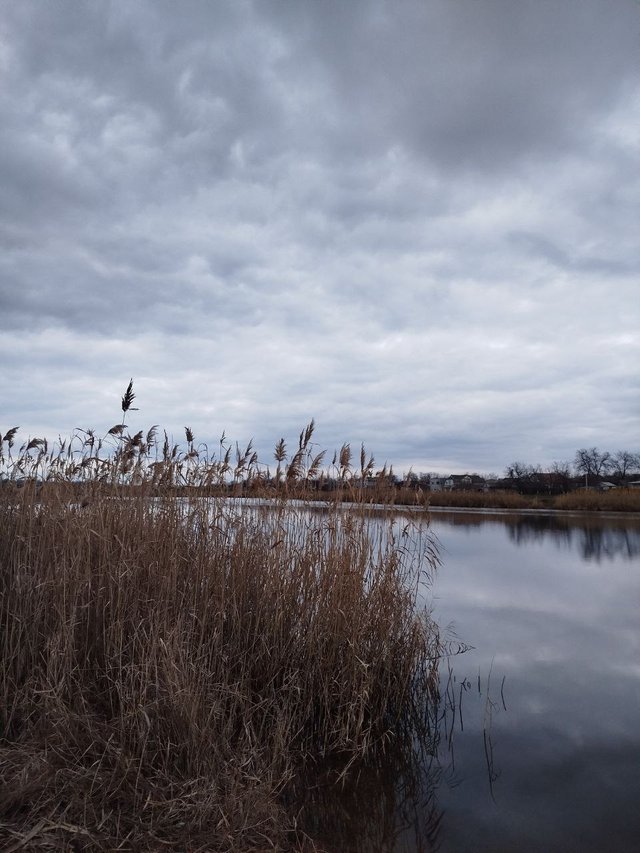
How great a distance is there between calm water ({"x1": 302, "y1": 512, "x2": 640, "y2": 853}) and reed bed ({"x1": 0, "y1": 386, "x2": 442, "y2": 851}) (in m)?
0.44

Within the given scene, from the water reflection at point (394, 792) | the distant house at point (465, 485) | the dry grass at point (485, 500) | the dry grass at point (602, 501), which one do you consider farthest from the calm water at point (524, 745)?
the distant house at point (465, 485)

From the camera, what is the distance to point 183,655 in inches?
154

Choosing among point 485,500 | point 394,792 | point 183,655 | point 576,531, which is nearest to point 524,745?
point 394,792

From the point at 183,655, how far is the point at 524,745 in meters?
2.95

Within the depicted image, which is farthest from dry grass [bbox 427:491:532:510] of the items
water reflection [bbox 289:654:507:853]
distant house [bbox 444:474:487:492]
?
water reflection [bbox 289:654:507:853]

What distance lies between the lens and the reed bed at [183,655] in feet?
9.53

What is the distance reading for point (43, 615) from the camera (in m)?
4.41

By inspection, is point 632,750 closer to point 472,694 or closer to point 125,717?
point 472,694

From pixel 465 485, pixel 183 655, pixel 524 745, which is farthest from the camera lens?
pixel 465 485

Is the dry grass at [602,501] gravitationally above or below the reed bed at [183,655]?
above

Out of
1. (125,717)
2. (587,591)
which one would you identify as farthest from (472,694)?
(587,591)

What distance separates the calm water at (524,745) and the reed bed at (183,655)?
17.2 inches

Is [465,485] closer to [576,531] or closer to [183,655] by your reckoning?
[576,531]

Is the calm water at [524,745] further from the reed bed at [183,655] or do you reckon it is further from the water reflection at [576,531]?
the water reflection at [576,531]
